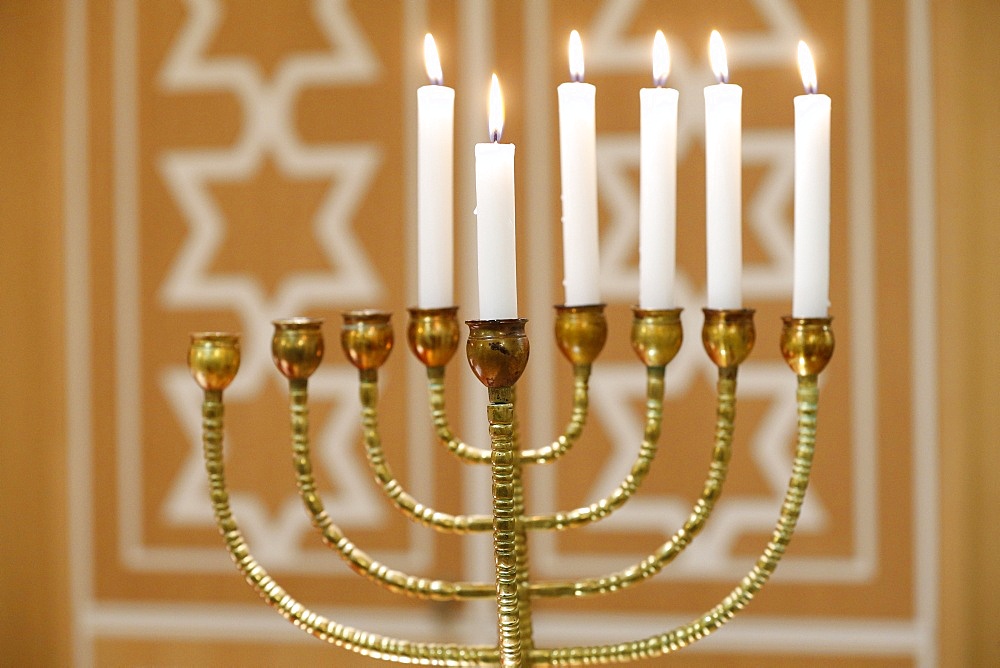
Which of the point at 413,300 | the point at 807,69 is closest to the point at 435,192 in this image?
→ the point at 807,69

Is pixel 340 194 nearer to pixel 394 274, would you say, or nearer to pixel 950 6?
pixel 394 274

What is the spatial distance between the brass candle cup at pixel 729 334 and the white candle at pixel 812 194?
36mm

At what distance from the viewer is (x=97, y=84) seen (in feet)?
4.31

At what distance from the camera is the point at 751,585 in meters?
0.53

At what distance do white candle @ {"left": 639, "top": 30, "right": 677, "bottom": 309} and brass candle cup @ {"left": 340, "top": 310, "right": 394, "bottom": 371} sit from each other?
142 mm

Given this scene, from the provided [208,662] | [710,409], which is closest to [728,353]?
[710,409]

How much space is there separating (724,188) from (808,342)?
0.09 meters

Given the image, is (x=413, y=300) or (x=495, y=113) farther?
(x=413, y=300)

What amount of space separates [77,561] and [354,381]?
1.54 ft

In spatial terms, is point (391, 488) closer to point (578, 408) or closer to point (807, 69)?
point (578, 408)

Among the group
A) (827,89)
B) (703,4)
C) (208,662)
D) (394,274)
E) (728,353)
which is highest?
(703,4)

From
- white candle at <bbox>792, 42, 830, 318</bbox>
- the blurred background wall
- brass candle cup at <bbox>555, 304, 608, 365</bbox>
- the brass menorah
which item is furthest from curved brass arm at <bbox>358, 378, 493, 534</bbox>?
the blurred background wall

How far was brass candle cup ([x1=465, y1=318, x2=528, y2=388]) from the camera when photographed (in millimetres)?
413

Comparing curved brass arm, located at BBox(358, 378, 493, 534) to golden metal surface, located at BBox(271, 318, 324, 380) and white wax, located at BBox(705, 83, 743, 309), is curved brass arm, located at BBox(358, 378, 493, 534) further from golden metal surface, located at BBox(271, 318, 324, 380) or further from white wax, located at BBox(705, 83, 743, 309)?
white wax, located at BBox(705, 83, 743, 309)
